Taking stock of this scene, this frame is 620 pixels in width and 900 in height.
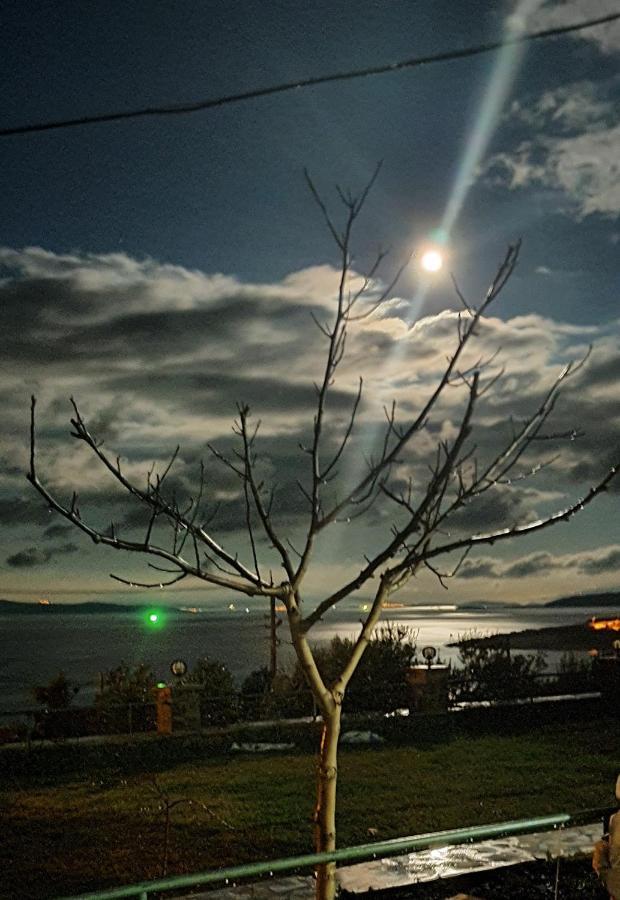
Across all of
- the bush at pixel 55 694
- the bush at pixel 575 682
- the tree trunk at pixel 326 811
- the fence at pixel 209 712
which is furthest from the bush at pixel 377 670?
the tree trunk at pixel 326 811

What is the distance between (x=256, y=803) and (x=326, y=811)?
236 inches

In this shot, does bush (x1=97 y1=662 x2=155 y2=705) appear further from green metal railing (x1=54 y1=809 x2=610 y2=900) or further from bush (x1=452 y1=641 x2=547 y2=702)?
green metal railing (x1=54 y1=809 x2=610 y2=900)

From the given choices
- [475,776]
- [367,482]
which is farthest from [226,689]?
[367,482]

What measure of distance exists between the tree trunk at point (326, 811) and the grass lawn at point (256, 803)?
136 inches

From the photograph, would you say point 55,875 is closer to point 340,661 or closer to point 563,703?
point 340,661

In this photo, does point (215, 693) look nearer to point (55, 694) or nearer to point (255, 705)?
point (255, 705)

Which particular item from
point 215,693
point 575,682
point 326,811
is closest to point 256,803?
point 326,811

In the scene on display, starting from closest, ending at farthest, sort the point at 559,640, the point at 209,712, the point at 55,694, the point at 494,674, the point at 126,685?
the point at 209,712
the point at 126,685
the point at 55,694
the point at 494,674
the point at 559,640

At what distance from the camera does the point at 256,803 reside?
35.8 ft

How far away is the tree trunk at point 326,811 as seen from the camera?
5.19 metres

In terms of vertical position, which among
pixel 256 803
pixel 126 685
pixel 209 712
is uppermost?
pixel 126 685

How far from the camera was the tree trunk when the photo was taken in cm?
519

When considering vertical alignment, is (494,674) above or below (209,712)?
above

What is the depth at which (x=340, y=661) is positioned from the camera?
19250mm
